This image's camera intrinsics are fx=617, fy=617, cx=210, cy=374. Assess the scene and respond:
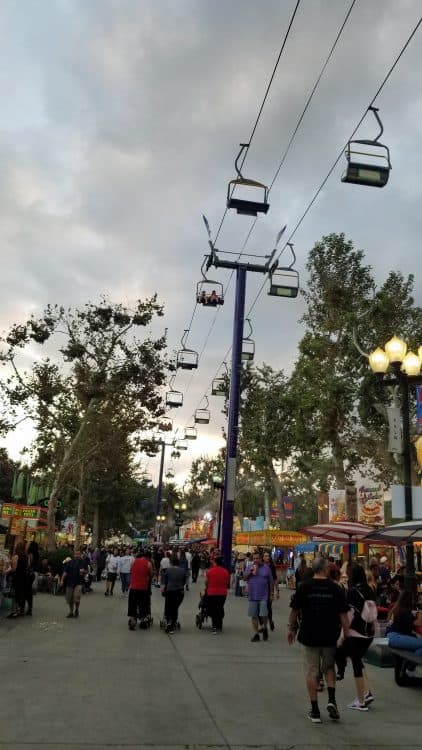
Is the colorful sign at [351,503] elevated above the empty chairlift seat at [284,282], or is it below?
below

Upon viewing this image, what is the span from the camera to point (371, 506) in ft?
100

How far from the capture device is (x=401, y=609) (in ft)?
28.5

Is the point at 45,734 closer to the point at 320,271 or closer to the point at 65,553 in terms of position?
the point at 65,553

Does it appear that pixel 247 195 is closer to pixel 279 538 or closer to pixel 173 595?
pixel 173 595

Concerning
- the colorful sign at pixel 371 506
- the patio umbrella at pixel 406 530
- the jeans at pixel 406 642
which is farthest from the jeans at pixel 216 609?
the colorful sign at pixel 371 506

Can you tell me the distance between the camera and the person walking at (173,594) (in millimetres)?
12734

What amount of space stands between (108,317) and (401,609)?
17.0 m

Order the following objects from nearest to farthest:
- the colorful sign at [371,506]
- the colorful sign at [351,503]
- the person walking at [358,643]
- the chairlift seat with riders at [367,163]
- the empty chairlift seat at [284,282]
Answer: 1. the person walking at [358,643]
2. the chairlift seat with riders at [367,163]
3. the empty chairlift seat at [284,282]
4. the colorful sign at [371,506]
5. the colorful sign at [351,503]

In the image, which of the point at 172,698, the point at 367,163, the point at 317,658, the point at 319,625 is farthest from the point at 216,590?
the point at 367,163

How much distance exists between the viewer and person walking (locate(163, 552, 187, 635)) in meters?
12.7

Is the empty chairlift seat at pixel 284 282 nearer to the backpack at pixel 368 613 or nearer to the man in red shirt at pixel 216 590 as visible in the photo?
the man in red shirt at pixel 216 590

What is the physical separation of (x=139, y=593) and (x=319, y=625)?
25.9 ft

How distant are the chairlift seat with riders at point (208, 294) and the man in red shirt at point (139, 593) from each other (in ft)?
33.1

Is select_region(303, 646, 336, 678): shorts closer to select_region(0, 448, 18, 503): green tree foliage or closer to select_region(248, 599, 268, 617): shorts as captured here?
select_region(248, 599, 268, 617): shorts
